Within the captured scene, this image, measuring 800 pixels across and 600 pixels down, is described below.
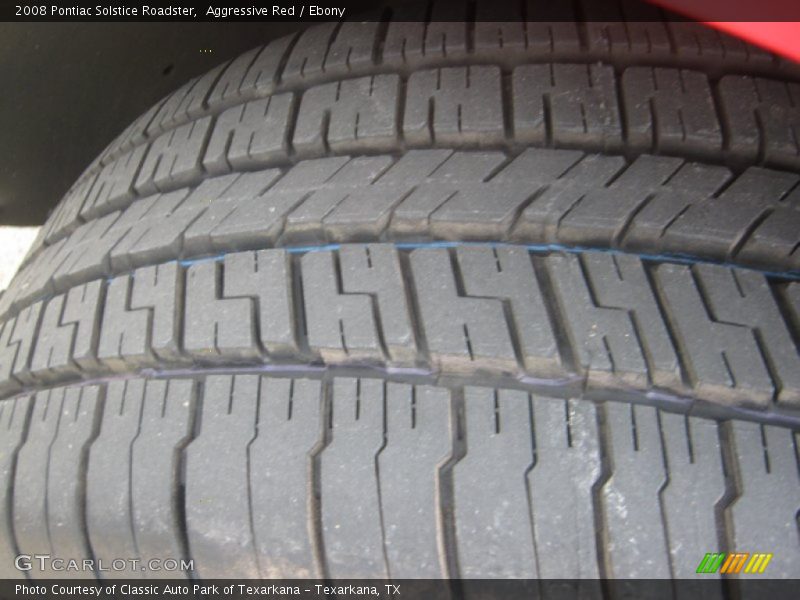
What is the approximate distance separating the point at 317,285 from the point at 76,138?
1020 mm

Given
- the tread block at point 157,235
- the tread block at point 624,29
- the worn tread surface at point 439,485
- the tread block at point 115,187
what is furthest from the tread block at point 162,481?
the tread block at point 624,29

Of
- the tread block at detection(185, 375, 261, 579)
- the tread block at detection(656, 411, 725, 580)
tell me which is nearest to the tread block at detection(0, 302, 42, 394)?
the tread block at detection(185, 375, 261, 579)

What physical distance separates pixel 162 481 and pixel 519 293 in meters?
0.43

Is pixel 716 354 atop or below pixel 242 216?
below

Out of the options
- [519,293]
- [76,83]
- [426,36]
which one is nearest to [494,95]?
[426,36]

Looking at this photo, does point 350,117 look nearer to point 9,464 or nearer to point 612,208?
point 612,208

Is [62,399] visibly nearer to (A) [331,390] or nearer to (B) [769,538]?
(A) [331,390]

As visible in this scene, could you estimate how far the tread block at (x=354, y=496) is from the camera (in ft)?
2.81

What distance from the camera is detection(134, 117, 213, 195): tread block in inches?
48.1

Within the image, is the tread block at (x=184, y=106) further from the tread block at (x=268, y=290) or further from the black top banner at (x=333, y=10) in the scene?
the tread block at (x=268, y=290)

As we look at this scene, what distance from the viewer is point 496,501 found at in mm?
827

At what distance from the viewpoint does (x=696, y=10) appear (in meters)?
0.70

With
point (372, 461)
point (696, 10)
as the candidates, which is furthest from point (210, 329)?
point (696, 10)

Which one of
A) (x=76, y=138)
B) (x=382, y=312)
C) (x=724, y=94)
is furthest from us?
(x=76, y=138)
